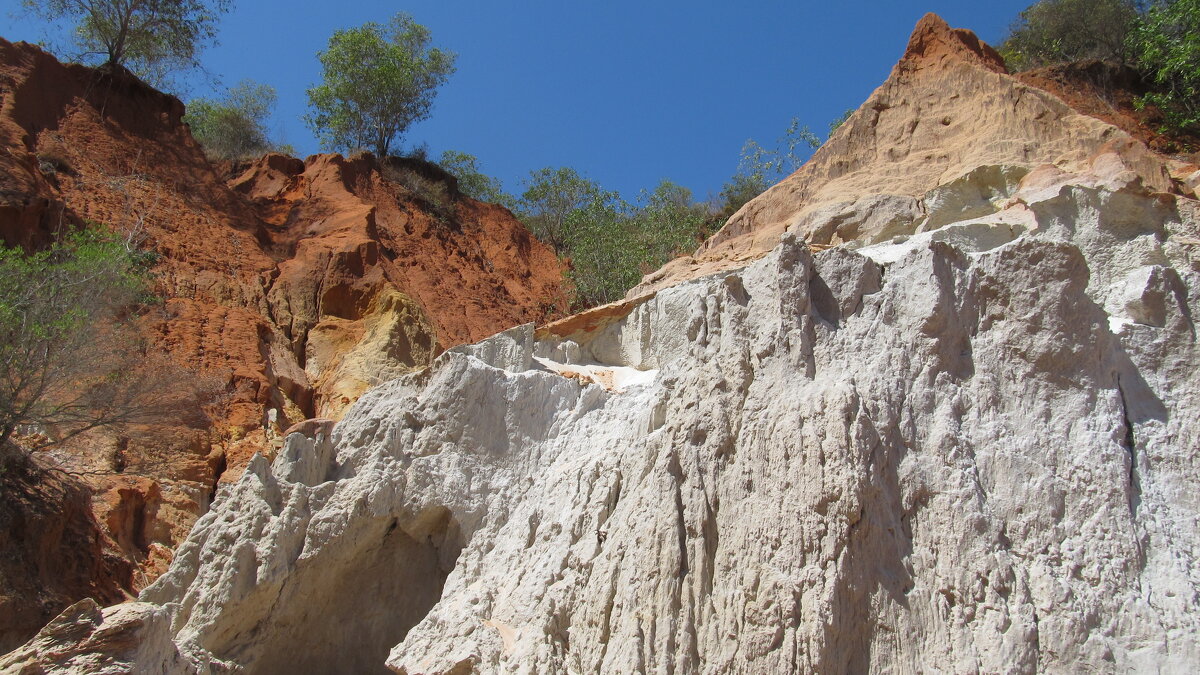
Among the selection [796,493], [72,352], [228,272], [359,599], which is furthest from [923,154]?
[228,272]

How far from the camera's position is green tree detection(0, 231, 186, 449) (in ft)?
41.9

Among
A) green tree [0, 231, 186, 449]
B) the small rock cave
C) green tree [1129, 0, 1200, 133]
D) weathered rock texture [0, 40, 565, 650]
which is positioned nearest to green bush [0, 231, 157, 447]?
green tree [0, 231, 186, 449]

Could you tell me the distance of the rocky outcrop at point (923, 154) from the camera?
13.2 meters

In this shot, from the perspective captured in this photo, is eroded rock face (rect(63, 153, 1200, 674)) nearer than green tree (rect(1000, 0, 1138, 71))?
Yes

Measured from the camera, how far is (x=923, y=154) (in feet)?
48.5

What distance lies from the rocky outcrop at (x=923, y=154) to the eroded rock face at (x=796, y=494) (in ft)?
6.06

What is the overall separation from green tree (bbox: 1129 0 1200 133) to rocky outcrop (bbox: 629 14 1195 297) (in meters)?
3.78

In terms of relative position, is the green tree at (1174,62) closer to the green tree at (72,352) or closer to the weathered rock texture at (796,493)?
the weathered rock texture at (796,493)

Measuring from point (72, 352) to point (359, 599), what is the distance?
610 centimetres

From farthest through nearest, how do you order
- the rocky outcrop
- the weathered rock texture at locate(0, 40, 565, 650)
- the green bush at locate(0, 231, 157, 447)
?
1. the weathered rock texture at locate(0, 40, 565, 650)
2. the rocky outcrop
3. the green bush at locate(0, 231, 157, 447)

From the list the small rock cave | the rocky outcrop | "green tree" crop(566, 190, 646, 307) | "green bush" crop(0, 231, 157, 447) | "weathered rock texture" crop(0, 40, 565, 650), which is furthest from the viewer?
"green tree" crop(566, 190, 646, 307)

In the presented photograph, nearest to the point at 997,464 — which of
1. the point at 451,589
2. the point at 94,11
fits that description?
the point at 451,589

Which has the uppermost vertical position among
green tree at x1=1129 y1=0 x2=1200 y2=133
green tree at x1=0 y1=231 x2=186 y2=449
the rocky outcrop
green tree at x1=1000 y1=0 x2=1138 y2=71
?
green tree at x1=1000 y1=0 x2=1138 y2=71

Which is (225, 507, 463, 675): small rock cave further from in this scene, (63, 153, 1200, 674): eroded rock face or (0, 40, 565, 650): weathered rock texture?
(0, 40, 565, 650): weathered rock texture
